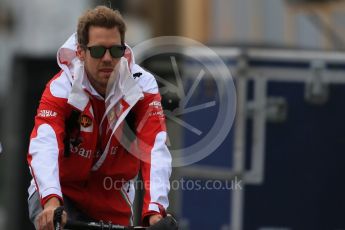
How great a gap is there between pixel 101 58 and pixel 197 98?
4.53 metres

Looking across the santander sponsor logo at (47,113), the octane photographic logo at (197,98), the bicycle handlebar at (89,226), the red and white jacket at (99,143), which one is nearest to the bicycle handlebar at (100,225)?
the bicycle handlebar at (89,226)

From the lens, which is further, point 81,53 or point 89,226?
point 81,53

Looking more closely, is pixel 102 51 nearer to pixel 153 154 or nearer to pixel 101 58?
pixel 101 58

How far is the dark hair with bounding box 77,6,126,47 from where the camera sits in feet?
23.1

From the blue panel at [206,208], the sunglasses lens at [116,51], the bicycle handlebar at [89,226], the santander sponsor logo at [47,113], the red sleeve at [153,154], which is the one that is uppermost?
the sunglasses lens at [116,51]

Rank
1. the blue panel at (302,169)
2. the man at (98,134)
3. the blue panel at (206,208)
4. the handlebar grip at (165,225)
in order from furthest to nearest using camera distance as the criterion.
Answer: the blue panel at (206,208) → the blue panel at (302,169) → the man at (98,134) → the handlebar grip at (165,225)

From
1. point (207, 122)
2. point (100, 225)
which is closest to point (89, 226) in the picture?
point (100, 225)

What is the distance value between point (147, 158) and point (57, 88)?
2.28 feet

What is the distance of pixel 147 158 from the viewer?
724cm

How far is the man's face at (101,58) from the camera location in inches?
277

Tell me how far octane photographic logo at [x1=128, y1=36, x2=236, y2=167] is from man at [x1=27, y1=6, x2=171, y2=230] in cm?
343

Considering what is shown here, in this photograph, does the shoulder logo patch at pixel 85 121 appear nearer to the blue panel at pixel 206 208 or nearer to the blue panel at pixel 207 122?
the blue panel at pixel 207 122

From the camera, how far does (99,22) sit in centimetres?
705

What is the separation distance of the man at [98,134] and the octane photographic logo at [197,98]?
11.2 ft
